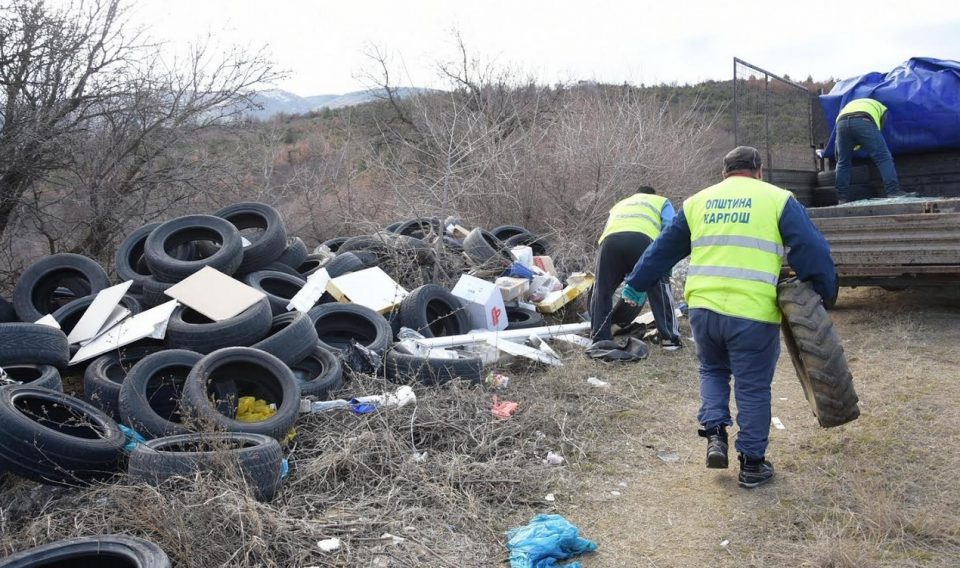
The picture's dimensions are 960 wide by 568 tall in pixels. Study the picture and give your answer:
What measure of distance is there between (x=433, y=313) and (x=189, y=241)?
2487mm

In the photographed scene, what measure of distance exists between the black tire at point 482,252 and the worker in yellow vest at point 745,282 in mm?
4666

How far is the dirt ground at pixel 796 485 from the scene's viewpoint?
3307 mm

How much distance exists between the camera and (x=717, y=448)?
4051mm

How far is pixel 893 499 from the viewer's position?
3625 mm

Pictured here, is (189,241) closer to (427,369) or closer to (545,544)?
(427,369)

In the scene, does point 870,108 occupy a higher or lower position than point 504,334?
higher

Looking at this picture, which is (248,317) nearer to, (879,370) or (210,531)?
(210,531)

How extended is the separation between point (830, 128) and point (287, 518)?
783 centimetres

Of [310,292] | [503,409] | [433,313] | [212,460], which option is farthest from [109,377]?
[433,313]

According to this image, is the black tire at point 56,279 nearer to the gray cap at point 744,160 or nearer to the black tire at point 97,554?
the black tire at point 97,554

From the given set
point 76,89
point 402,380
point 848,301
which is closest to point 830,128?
point 848,301

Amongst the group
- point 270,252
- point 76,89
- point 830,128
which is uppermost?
point 76,89

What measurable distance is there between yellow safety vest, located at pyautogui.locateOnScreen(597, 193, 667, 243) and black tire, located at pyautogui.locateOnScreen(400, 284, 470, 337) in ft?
5.28

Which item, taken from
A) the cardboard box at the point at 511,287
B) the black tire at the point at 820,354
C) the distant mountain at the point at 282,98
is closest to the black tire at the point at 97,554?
the black tire at the point at 820,354
